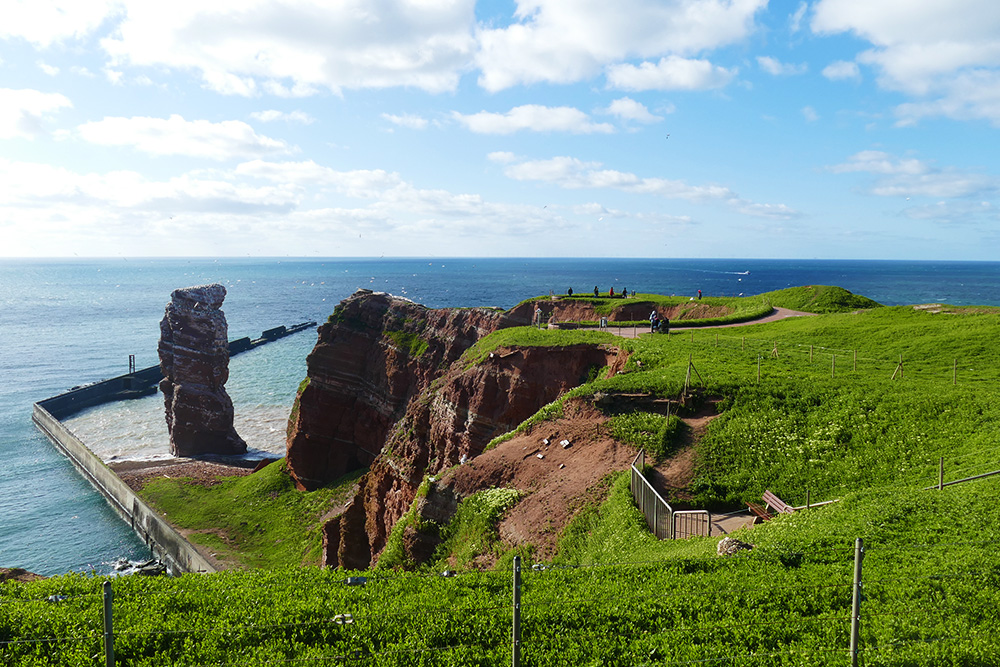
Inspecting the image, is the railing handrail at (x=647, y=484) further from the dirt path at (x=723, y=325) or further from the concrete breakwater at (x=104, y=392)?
the concrete breakwater at (x=104, y=392)

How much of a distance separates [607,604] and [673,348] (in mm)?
25271

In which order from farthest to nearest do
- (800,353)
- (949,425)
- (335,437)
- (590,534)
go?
(335,437) → (800,353) → (949,425) → (590,534)

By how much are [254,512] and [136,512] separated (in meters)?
10.3

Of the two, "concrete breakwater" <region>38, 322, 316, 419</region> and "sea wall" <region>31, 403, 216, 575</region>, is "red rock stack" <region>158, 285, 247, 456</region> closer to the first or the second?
"sea wall" <region>31, 403, 216, 575</region>

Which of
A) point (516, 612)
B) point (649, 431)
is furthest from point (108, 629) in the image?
point (649, 431)

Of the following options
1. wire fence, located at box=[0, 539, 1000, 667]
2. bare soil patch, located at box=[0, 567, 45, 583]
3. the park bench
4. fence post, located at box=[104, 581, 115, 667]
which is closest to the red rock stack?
bare soil patch, located at box=[0, 567, 45, 583]

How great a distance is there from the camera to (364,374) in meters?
53.7

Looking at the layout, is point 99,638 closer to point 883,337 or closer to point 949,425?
point 949,425

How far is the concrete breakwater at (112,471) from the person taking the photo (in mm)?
42219

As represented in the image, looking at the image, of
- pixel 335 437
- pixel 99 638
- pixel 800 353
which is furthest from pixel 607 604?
pixel 335 437

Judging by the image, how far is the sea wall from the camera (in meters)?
41.2

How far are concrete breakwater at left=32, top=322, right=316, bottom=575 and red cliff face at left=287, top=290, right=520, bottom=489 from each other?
431 inches

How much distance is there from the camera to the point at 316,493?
48500mm

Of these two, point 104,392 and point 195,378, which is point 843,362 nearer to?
point 195,378
